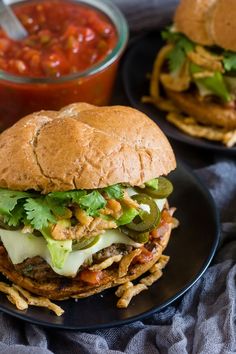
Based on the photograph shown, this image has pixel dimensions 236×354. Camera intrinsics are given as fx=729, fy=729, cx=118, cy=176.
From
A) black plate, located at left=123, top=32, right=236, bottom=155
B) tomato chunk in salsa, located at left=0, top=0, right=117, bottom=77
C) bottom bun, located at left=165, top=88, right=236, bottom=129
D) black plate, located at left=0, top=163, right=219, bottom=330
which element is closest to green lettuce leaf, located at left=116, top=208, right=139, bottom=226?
black plate, located at left=0, top=163, right=219, bottom=330

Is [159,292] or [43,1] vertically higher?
[43,1]

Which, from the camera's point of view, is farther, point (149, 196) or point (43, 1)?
point (43, 1)

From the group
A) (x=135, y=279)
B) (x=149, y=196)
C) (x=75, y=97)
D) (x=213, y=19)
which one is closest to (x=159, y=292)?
(x=135, y=279)

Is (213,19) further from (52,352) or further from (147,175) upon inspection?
(52,352)

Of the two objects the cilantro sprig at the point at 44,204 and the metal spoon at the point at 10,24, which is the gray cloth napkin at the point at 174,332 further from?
the metal spoon at the point at 10,24

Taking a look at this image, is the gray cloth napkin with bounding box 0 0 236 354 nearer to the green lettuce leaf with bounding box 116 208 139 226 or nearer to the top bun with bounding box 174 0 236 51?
the green lettuce leaf with bounding box 116 208 139 226

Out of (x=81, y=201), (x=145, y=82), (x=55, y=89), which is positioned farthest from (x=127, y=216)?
(x=145, y=82)

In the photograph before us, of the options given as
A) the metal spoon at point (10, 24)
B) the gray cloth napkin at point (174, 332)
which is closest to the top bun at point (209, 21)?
the metal spoon at point (10, 24)
